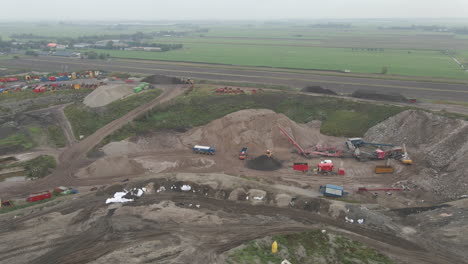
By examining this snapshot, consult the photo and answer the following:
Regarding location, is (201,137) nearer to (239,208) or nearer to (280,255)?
(239,208)

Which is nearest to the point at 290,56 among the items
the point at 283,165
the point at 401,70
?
the point at 401,70

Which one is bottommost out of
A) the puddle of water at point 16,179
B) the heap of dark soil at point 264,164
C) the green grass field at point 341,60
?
the puddle of water at point 16,179

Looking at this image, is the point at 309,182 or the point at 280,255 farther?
the point at 309,182

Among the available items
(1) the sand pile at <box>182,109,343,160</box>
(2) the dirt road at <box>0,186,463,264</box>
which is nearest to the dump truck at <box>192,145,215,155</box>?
(1) the sand pile at <box>182,109,343,160</box>

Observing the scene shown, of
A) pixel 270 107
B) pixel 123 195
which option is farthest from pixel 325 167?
pixel 270 107

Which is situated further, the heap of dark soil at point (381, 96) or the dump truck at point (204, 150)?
the heap of dark soil at point (381, 96)

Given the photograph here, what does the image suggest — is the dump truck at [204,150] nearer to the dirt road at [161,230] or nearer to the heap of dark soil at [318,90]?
the dirt road at [161,230]

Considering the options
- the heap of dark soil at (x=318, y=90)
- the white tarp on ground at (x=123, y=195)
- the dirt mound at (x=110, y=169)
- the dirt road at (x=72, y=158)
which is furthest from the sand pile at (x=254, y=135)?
the heap of dark soil at (x=318, y=90)
